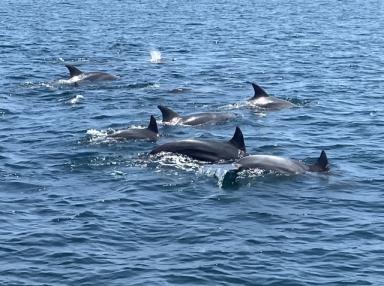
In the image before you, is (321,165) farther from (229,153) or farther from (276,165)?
(229,153)

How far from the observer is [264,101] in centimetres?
3784

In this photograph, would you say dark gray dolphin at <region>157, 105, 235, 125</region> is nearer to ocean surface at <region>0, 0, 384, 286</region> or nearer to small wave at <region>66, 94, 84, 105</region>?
ocean surface at <region>0, 0, 384, 286</region>

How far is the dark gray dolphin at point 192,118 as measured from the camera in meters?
33.9

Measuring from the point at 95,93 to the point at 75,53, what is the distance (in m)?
18.5

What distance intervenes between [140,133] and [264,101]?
835 centimetres

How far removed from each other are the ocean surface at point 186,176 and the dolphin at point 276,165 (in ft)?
1.36

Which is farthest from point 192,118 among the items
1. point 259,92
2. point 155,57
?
point 155,57

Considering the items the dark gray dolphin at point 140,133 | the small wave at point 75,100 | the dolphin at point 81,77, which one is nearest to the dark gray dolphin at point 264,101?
the dark gray dolphin at point 140,133

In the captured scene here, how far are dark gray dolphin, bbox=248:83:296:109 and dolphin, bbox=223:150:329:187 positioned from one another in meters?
10.1

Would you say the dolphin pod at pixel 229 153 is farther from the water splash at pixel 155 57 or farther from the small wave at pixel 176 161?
the water splash at pixel 155 57

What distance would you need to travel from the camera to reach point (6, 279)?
61.5 ft

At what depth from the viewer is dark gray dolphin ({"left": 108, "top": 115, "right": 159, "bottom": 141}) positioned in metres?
31.1

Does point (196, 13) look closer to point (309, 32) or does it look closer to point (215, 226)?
point (309, 32)

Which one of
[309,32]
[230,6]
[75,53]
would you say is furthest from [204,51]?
[230,6]
